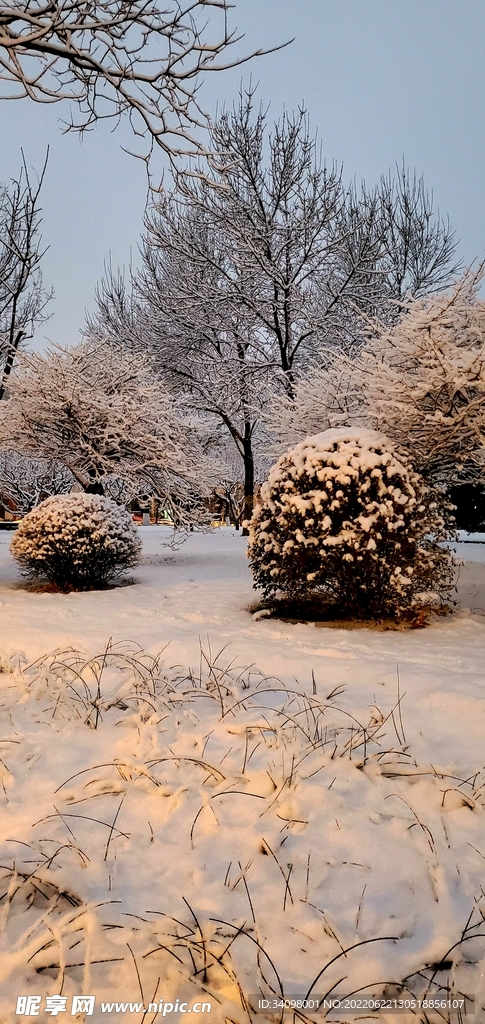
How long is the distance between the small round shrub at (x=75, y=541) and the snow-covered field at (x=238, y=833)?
4461mm

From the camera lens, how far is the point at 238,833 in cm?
186

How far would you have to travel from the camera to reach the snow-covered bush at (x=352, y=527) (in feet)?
17.5

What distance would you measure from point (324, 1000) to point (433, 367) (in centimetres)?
553

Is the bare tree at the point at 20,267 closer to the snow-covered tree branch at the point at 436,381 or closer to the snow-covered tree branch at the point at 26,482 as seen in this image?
the snow-covered tree branch at the point at 26,482

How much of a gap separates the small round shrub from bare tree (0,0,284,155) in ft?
15.7

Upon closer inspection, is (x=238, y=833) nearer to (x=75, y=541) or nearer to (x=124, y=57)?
(x=124, y=57)

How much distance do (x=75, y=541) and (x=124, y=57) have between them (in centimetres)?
545

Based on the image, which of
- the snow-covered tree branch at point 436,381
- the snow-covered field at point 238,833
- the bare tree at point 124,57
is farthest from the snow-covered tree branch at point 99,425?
the snow-covered field at point 238,833

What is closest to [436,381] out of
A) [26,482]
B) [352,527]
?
[352,527]

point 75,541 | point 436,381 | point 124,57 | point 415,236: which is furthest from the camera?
point 415,236

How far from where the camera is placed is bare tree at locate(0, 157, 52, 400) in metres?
14.3

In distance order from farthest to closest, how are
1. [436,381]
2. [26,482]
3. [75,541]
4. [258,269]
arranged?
[26,482], [258,269], [75,541], [436,381]

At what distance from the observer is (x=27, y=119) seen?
232 inches

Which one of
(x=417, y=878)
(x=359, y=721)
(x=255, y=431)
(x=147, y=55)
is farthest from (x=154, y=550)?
(x=417, y=878)
